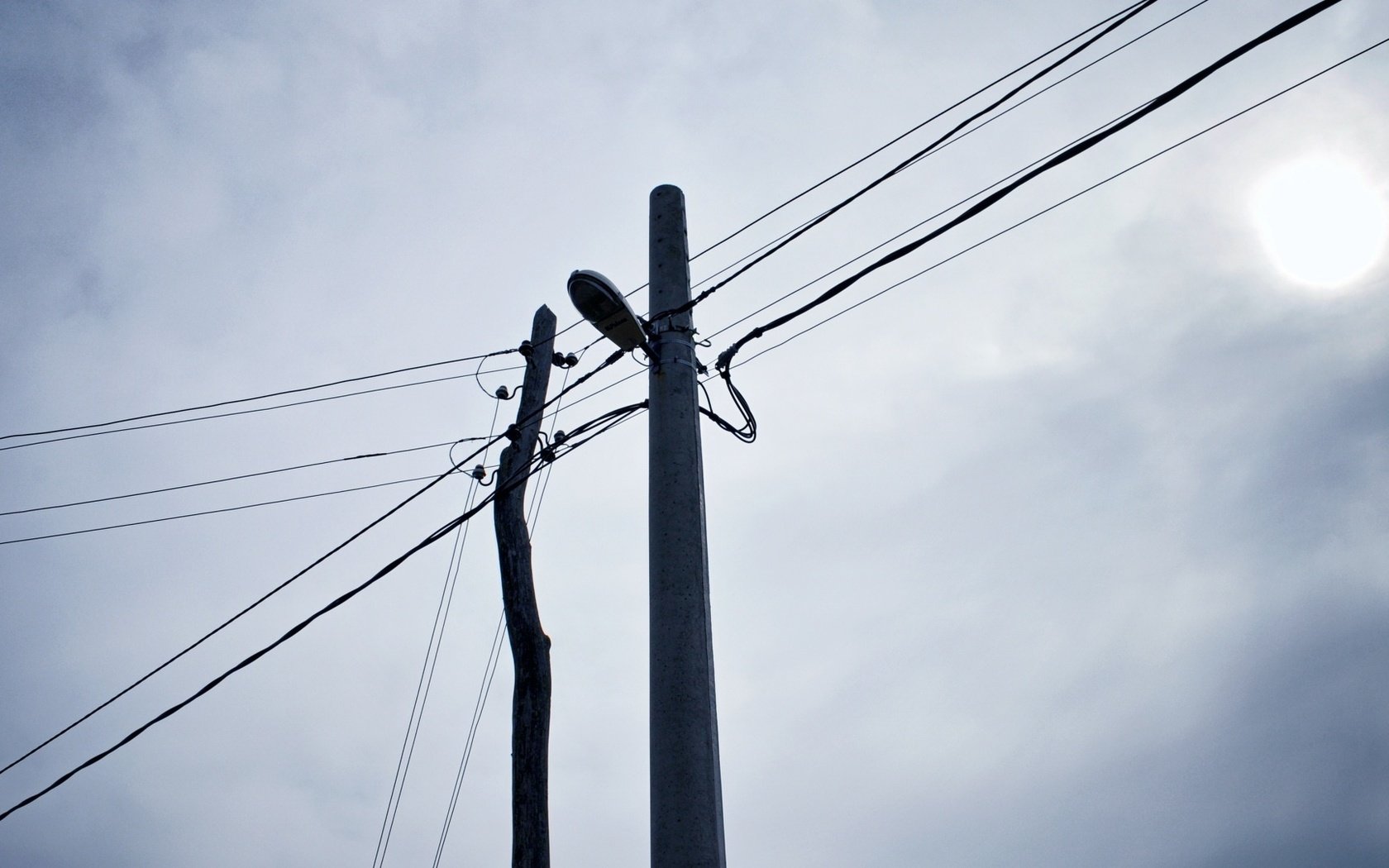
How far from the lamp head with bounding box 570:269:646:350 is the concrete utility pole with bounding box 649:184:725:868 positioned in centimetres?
15

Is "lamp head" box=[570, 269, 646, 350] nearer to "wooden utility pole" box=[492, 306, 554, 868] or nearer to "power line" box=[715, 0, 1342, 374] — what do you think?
"power line" box=[715, 0, 1342, 374]

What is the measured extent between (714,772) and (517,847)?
3.66 m

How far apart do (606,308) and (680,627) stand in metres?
1.86

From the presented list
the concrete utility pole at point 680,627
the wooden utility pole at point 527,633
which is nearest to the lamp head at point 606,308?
the concrete utility pole at point 680,627

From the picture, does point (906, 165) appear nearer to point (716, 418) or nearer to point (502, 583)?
point (716, 418)

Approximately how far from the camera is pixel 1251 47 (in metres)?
4.07

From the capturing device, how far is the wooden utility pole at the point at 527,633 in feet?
22.3

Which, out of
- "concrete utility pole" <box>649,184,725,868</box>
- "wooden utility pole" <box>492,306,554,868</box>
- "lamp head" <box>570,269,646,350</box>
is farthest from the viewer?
"wooden utility pole" <box>492,306,554,868</box>

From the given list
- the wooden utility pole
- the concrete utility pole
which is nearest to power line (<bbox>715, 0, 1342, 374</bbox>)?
the concrete utility pole

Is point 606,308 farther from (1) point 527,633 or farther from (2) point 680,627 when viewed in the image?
(1) point 527,633

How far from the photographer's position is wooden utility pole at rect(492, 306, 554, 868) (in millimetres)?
6797

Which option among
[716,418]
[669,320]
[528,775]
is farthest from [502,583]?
[669,320]

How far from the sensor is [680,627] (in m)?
3.89

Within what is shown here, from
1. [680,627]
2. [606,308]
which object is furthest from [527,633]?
[680,627]
